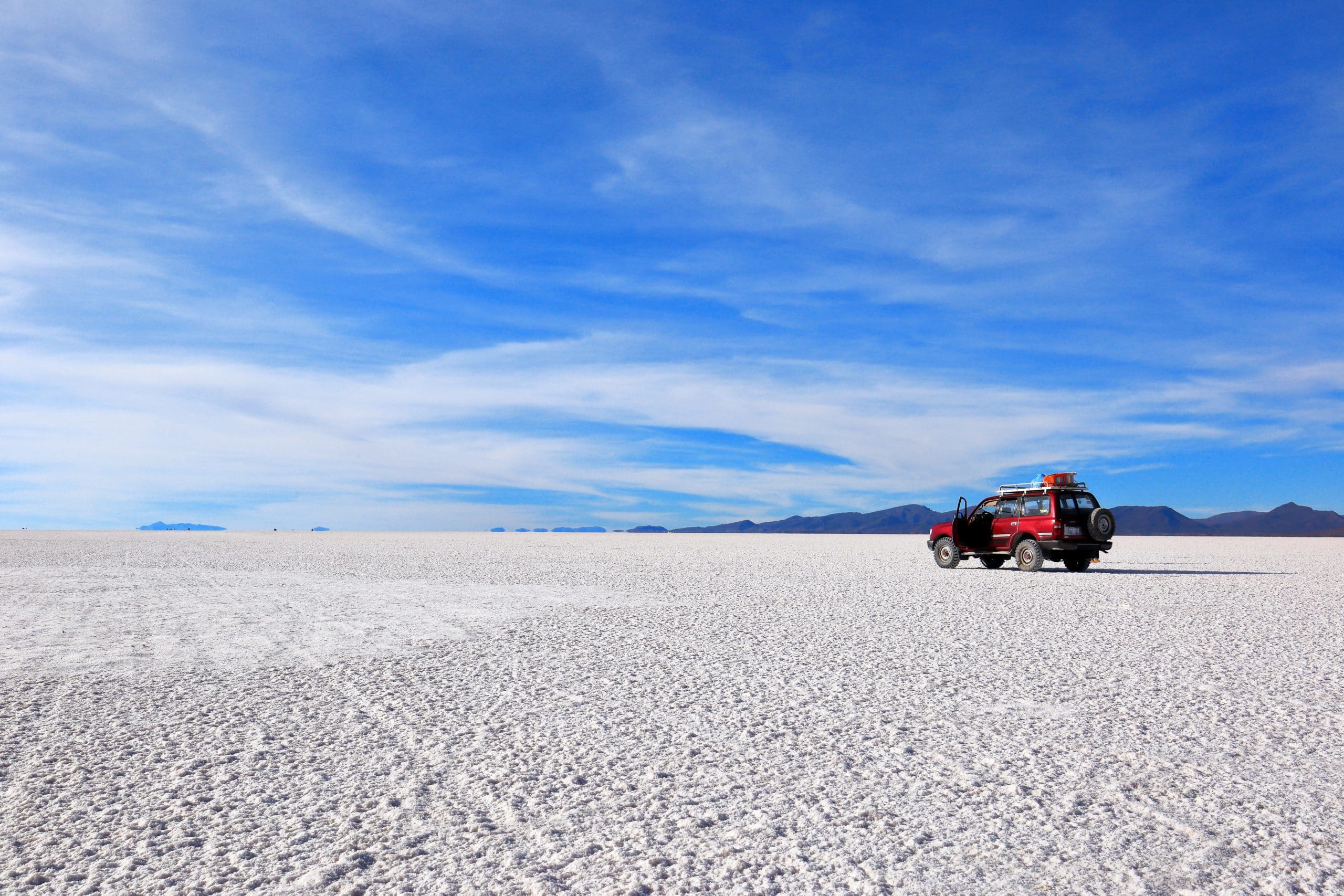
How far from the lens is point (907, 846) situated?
381cm

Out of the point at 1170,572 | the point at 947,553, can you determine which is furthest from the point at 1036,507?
the point at 1170,572

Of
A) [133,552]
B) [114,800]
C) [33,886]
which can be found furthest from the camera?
[133,552]

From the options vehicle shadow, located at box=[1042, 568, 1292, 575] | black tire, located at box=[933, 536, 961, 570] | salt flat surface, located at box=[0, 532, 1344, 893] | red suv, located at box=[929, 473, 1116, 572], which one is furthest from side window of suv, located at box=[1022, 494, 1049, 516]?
salt flat surface, located at box=[0, 532, 1344, 893]

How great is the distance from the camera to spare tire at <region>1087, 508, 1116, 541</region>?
62.9ft

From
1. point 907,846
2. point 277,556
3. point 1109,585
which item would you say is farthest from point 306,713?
point 277,556

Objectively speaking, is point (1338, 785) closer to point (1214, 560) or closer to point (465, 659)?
point (465, 659)

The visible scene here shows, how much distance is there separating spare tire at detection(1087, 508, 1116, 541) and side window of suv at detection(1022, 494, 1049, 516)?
0.94m

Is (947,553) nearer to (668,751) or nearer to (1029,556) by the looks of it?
(1029,556)

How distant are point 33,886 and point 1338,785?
6.42 metres

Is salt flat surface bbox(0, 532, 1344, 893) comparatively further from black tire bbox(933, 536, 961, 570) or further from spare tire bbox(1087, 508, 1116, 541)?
black tire bbox(933, 536, 961, 570)

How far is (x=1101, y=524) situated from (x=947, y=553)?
3916mm

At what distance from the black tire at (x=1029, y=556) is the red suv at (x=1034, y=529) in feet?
0.04

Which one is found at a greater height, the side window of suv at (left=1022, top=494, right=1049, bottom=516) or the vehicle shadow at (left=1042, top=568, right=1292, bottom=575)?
the side window of suv at (left=1022, top=494, right=1049, bottom=516)

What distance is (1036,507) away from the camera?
2005cm
